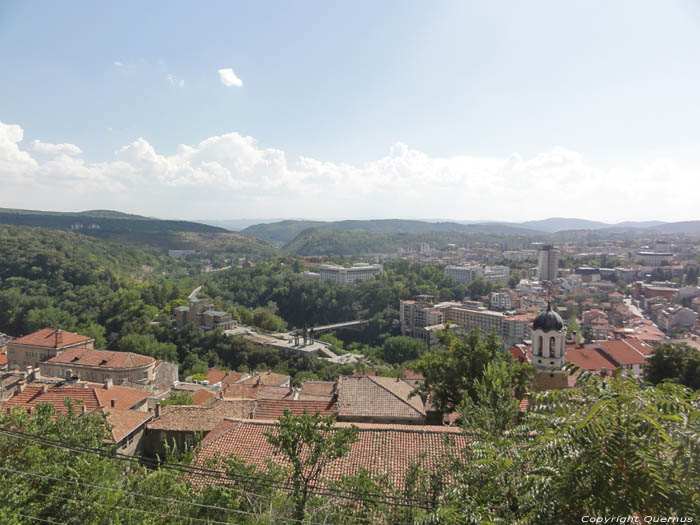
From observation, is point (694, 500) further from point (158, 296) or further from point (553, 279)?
point (553, 279)

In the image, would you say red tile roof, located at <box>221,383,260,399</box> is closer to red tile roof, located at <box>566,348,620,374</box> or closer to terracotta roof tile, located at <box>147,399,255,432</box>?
terracotta roof tile, located at <box>147,399,255,432</box>

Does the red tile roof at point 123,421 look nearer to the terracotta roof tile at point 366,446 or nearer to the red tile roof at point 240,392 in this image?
the terracotta roof tile at point 366,446

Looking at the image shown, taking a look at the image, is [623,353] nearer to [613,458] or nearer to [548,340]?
[548,340]

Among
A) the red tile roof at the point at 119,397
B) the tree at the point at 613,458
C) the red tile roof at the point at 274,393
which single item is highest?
the tree at the point at 613,458

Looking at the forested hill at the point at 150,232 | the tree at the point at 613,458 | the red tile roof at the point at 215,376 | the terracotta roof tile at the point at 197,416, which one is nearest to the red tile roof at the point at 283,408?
the terracotta roof tile at the point at 197,416

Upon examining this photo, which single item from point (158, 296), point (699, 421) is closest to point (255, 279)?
point (158, 296)

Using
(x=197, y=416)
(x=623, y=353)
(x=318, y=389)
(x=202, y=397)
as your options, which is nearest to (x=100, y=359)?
(x=202, y=397)

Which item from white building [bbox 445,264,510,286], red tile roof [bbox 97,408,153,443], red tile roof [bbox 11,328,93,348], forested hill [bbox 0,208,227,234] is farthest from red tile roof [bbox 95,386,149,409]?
forested hill [bbox 0,208,227,234]
